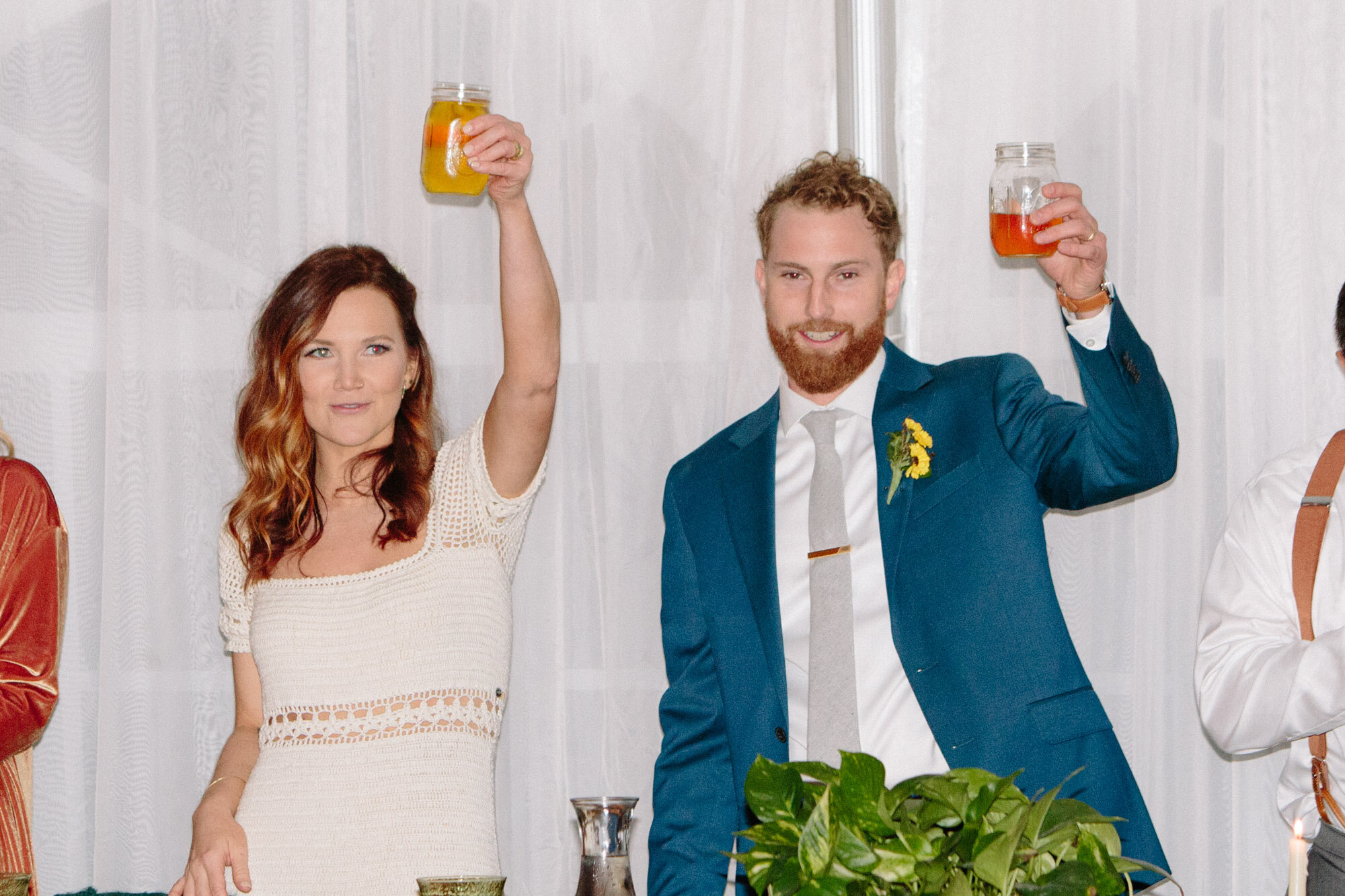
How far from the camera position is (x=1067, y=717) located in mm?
1942

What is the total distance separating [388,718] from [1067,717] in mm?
1010

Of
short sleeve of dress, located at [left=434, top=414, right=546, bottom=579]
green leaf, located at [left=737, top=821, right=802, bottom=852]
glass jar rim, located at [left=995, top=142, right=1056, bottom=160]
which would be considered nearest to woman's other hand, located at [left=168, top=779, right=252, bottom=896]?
short sleeve of dress, located at [left=434, top=414, right=546, bottom=579]

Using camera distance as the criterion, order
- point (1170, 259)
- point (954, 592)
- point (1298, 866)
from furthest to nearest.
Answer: point (1170, 259)
point (954, 592)
point (1298, 866)

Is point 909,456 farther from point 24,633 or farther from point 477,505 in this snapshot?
point 24,633

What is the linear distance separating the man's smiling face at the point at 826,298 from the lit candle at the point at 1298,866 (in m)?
1.31

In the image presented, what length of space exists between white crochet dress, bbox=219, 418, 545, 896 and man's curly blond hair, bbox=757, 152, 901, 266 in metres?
0.61

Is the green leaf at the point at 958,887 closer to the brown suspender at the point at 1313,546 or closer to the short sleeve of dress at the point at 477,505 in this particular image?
the brown suspender at the point at 1313,546

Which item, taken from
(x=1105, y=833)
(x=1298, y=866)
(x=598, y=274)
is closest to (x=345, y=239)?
(x=598, y=274)

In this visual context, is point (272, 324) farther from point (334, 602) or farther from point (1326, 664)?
point (1326, 664)

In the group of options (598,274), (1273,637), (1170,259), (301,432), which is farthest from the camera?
(598,274)

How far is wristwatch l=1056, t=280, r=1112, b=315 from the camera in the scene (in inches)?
68.8

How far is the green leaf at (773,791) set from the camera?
0.97 meters

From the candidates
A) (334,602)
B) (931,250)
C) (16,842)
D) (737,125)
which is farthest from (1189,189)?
(16,842)

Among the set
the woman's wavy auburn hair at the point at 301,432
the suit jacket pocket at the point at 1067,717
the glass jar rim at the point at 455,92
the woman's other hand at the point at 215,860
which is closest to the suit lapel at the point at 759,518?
the suit jacket pocket at the point at 1067,717
